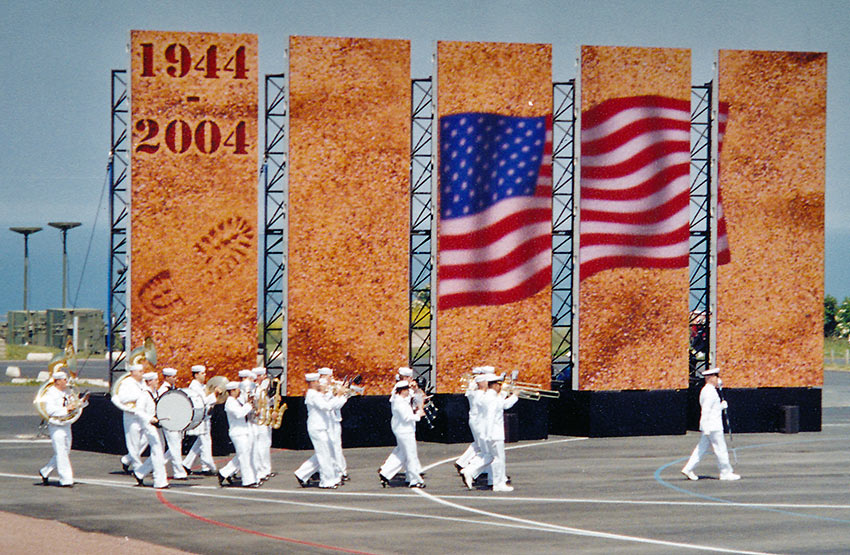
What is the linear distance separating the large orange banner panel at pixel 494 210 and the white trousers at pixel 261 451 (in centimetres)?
786

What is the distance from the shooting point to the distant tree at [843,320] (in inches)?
3804

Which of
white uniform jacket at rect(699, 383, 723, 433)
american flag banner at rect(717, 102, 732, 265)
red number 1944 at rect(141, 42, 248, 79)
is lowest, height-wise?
white uniform jacket at rect(699, 383, 723, 433)

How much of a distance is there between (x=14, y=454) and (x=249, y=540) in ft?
44.3

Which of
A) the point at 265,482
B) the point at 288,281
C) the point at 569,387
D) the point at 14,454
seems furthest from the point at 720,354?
the point at 14,454

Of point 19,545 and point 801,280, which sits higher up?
point 801,280

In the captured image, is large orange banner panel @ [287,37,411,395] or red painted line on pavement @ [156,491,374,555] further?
large orange banner panel @ [287,37,411,395]

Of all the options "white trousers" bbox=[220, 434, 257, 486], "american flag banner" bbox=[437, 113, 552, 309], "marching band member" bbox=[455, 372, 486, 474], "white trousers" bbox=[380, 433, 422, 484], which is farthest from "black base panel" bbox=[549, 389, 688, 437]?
"white trousers" bbox=[220, 434, 257, 486]

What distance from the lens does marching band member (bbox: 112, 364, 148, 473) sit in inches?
880

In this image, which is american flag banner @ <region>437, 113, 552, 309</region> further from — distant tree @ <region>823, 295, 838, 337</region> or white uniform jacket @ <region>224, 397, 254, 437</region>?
distant tree @ <region>823, 295, 838, 337</region>

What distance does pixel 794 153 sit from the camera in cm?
3331

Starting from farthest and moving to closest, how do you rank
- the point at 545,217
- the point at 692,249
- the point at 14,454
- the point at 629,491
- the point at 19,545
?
the point at 692,249
the point at 545,217
the point at 14,454
the point at 629,491
the point at 19,545

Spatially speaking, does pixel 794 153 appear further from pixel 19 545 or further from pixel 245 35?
pixel 19 545

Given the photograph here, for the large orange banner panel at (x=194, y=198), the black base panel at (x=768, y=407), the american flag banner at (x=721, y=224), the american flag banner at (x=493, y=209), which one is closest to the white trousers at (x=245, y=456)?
the large orange banner panel at (x=194, y=198)

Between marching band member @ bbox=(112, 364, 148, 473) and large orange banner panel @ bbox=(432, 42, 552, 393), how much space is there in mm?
8834
